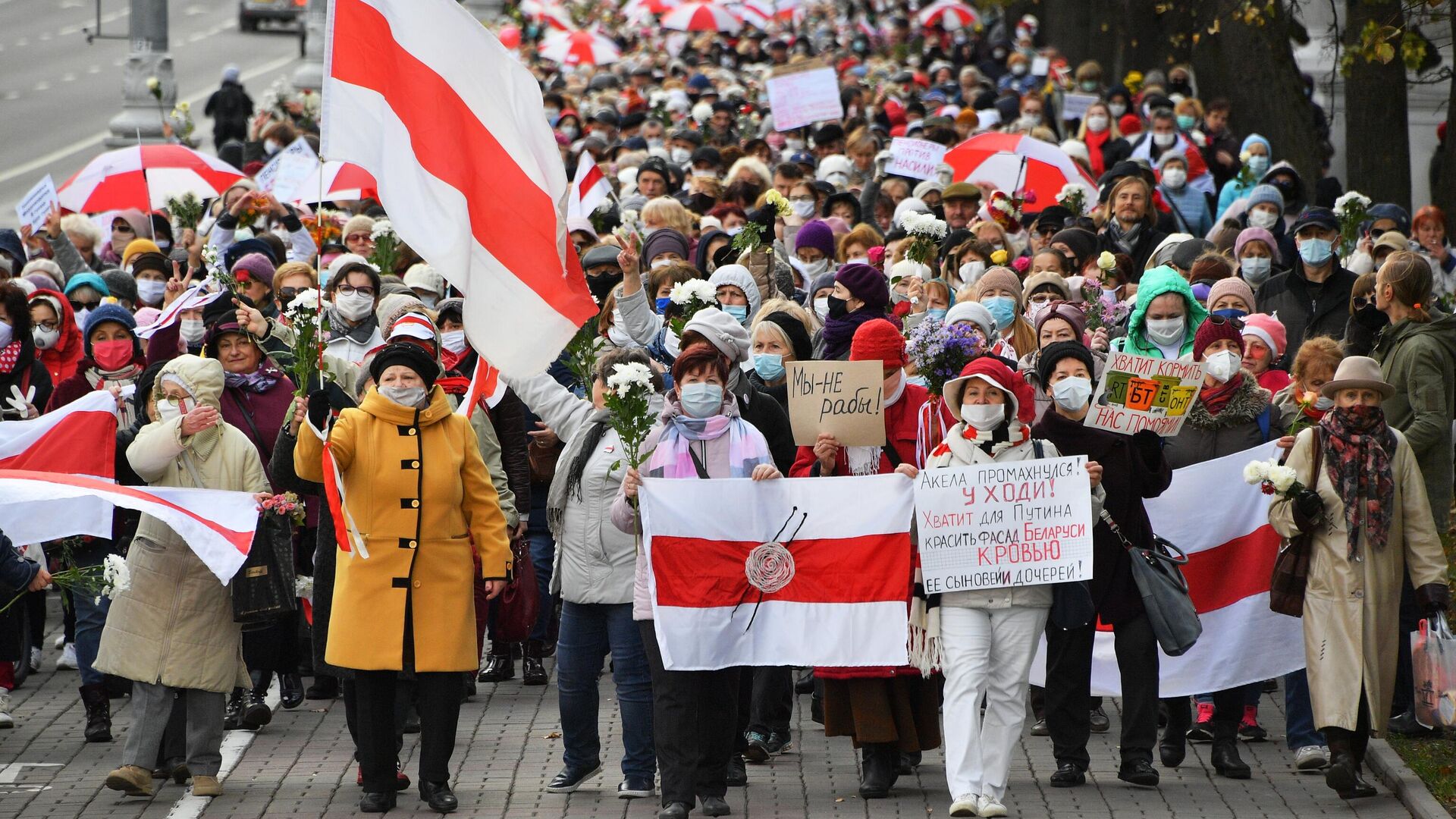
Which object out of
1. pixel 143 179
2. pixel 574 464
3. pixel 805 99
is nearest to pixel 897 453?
pixel 574 464

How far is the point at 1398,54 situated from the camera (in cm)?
1650

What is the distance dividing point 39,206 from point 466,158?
8568 mm

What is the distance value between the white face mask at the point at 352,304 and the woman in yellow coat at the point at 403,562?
2.68 metres

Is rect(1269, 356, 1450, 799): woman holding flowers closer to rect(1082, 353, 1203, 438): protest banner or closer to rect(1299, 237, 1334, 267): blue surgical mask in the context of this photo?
rect(1082, 353, 1203, 438): protest banner

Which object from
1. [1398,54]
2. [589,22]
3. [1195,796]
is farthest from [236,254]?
[589,22]

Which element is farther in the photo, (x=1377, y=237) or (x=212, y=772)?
(x=1377, y=237)

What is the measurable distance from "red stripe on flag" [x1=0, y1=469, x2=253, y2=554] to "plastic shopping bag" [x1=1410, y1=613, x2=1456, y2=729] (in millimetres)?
4787

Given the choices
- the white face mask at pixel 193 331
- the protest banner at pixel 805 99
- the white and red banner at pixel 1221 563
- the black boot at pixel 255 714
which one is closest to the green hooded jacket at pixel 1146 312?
the white and red banner at pixel 1221 563

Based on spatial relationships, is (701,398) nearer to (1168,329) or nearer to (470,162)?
(470,162)

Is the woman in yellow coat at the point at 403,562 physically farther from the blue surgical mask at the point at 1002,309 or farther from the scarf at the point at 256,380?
the blue surgical mask at the point at 1002,309

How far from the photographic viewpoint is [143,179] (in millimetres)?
16078

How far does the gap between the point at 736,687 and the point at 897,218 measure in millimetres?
6509

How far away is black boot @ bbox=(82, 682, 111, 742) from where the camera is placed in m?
9.38

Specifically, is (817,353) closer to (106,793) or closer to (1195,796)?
(1195,796)
